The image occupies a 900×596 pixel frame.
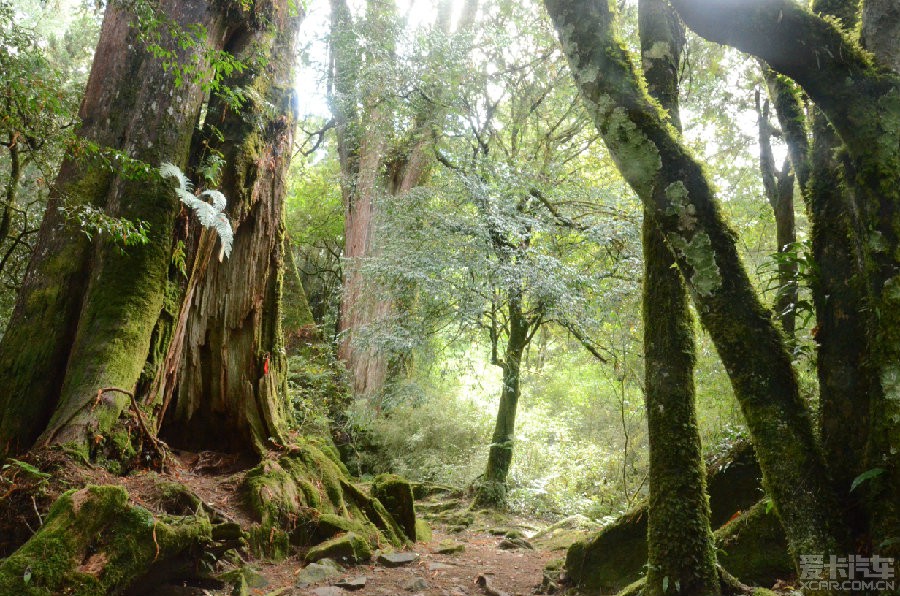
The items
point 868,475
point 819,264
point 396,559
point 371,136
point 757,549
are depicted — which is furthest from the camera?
point 371,136

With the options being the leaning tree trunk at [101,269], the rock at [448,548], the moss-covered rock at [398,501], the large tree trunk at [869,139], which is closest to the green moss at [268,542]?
the leaning tree trunk at [101,269]

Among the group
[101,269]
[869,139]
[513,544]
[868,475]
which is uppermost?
[869,139]

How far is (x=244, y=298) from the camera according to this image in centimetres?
627

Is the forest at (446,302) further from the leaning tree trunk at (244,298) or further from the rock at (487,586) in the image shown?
the rock at (487,586)

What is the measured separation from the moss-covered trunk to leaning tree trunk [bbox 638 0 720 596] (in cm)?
578

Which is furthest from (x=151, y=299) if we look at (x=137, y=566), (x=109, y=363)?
(x=137, y=566)

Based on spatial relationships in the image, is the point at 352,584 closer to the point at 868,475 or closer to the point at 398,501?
the point at 398,501

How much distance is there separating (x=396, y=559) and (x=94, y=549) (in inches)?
115

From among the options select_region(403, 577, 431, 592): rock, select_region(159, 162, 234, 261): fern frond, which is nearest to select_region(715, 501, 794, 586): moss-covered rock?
select_region(403, 577, 431, 592): rock

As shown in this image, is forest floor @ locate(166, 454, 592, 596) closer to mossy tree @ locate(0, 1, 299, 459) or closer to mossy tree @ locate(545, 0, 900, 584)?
mossy tree @ locate(0, 1, 299, 459)

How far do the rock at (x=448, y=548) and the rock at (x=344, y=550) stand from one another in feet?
4.59

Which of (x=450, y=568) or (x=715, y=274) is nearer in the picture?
(x=715, y=274)

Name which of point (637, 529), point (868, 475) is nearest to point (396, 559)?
point (637, 529)

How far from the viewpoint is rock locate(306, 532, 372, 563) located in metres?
5.13
